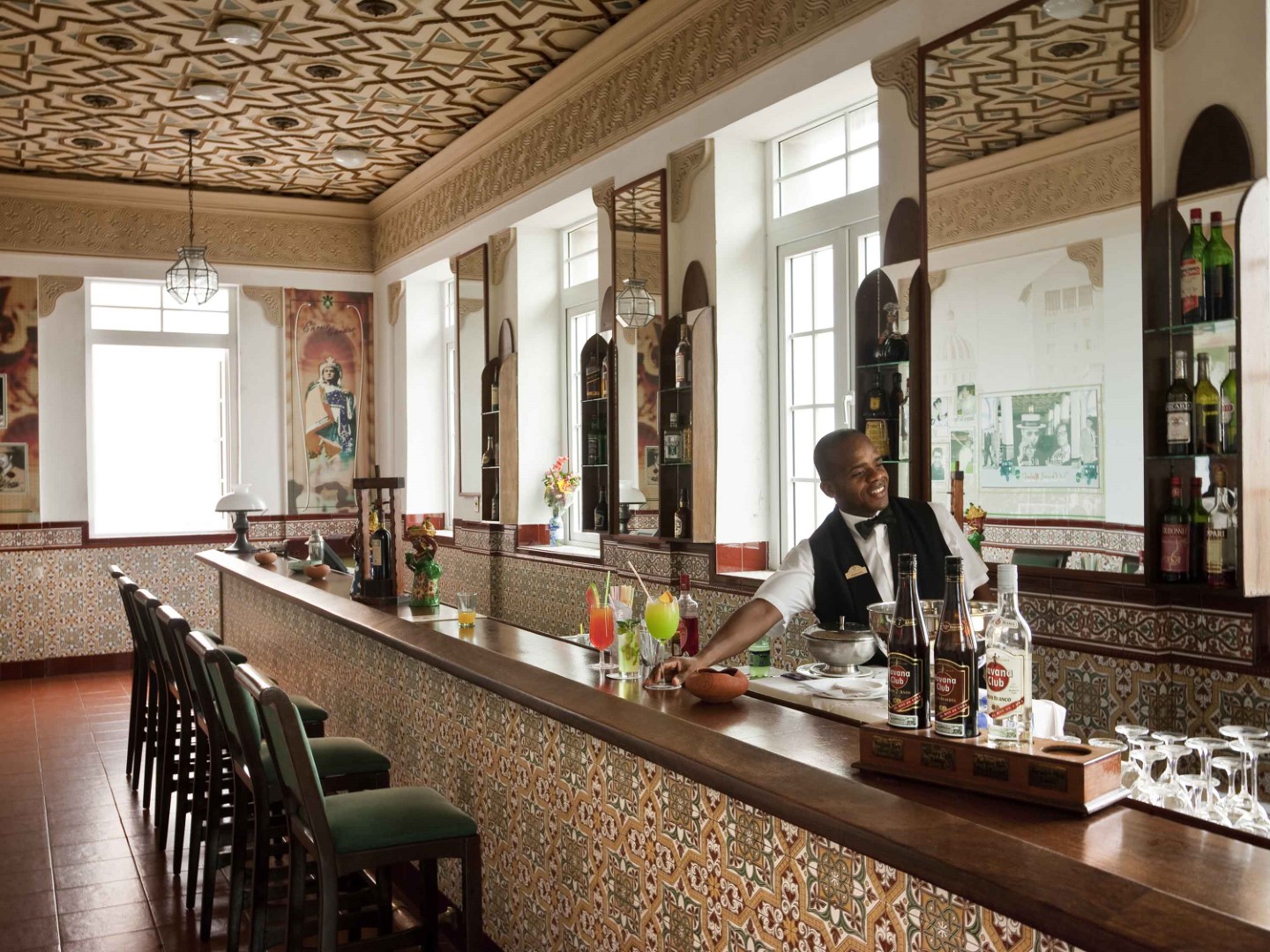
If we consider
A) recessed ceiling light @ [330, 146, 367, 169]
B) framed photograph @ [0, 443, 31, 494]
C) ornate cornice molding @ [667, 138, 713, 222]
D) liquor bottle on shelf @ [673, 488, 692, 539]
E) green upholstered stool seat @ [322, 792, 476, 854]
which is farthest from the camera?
framed photograph @ [0, 443, 31, 494]

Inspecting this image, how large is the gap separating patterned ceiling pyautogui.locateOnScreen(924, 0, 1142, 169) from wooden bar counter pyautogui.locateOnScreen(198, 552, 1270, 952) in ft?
7.72

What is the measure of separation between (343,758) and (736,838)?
1989 millimetres

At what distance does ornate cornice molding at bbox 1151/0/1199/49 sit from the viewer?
11.1ft

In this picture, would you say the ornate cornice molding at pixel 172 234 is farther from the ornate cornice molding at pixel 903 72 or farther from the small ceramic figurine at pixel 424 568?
the ornate cornice molding at pixel 903 72

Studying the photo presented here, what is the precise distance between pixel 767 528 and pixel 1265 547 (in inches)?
116

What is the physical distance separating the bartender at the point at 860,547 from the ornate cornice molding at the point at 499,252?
4.98 m

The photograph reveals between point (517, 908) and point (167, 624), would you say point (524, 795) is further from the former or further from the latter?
point (167, 624)

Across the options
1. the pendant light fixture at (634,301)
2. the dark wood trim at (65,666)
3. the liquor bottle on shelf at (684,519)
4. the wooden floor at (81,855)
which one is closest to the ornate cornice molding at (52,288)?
the dark wood trim at (65,666)

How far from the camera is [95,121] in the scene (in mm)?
8094

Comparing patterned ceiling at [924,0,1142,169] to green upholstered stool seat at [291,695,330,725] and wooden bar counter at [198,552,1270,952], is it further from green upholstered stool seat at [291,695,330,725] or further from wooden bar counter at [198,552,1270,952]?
green upholstered stool seat at [291,695,330,725]

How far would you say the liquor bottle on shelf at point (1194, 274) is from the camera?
336cm

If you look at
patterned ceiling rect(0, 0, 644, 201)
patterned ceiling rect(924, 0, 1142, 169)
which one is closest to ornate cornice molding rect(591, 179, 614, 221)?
patterned ceiling rect(0, 0, 644, 201)

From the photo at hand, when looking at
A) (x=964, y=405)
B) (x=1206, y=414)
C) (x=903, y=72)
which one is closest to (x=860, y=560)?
(x=964, y=405)

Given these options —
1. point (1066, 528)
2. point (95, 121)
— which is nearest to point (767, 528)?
point (1066, 528)
